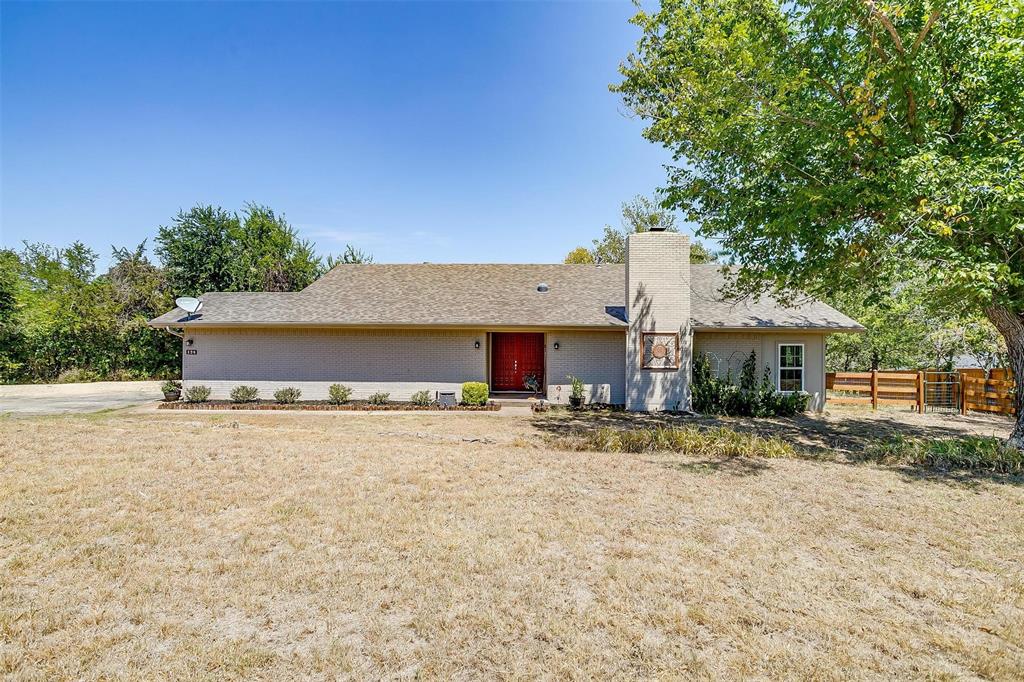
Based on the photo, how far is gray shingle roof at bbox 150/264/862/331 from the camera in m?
14.2

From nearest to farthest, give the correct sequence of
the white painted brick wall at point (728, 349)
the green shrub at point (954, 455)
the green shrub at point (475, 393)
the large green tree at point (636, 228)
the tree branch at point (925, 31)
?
the tree branch at point (925, 31), the green shrub at point (954, 455), the green shrub at point (475, 393), the white painted brick wall at point (728, 349), the large green tree at point (636, 228)

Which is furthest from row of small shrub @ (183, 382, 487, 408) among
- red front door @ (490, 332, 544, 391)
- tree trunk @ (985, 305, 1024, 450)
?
tree trunk @ (985, 305, 1024, 450)

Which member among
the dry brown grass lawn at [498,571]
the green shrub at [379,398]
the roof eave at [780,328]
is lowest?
the dry brown grass lawn at [498,571]

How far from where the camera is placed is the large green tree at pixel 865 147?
680 cm

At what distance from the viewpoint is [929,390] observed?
1473 cm

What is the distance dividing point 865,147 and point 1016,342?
5.05 m

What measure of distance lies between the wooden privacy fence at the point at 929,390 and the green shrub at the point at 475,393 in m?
11.9

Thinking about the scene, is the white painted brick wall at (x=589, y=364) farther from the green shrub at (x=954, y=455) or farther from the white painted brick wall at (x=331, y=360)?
the green shrub at (x=954, y=455)

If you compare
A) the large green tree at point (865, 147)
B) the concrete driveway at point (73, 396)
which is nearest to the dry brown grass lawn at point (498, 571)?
the large green tree at point (865, 147)

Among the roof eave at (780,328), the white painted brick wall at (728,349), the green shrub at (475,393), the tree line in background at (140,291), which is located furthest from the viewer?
the tree line in background at (140,291)

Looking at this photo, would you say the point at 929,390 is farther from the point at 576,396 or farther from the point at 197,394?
the point at 197,394

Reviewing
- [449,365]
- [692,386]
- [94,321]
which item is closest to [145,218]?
[94,321]

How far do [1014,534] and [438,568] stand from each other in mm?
6230

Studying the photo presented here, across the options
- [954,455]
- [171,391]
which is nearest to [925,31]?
[954,455]
